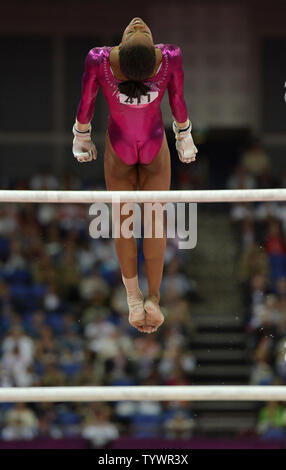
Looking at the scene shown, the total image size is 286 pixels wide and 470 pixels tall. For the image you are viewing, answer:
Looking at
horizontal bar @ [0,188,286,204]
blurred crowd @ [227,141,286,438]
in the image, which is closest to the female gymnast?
horizontal bar @ [0,188,286,204]

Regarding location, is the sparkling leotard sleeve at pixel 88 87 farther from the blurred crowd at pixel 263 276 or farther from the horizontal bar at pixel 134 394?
the blurred crowd at pixel 263 276

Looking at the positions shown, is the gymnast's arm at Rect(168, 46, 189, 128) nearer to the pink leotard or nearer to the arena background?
the pink leotard

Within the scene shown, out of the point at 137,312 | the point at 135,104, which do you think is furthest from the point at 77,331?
the point at 135,104

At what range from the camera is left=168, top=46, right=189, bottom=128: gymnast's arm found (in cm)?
430

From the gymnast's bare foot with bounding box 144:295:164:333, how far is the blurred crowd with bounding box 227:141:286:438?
13.2 feet

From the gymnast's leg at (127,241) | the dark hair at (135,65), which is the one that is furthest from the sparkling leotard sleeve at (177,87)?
the gymnast's leg at (127,241)

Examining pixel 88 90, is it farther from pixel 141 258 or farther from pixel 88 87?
pixel 141 258

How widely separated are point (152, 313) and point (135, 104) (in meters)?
1.01

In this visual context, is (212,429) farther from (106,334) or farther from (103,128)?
(103,128)

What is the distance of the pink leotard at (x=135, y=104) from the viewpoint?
4.29 meters

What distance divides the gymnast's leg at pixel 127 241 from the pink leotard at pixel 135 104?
0.05 meters

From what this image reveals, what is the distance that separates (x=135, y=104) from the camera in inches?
169

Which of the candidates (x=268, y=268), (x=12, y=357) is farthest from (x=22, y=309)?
(x=268, y=268)

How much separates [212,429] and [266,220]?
230 cm
